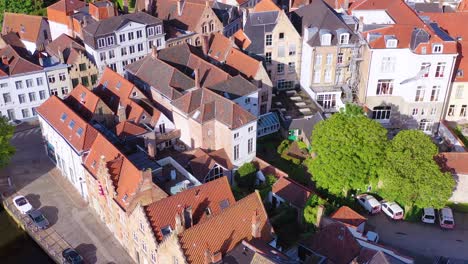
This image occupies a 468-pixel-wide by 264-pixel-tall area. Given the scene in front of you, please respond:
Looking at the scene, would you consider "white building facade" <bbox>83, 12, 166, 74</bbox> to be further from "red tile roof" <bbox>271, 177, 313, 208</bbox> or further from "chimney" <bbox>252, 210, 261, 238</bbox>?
"chimney" <bbox>252, 210, 261, 238</bbox>

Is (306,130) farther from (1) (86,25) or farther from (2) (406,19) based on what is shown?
(1) (86,25)

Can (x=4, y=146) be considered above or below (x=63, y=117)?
below

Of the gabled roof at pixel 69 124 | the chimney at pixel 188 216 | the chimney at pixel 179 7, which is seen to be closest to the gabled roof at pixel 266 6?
the chimney at pixel 179 7

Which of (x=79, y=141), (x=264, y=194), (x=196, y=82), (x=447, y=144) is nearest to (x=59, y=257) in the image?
(x=79, y=141)

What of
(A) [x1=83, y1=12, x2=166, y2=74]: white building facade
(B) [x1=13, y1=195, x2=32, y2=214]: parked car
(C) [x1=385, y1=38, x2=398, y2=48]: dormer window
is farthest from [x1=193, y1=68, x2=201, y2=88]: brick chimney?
(C) [x1=385, y1=38, x2=398, y2=48]: dormer window

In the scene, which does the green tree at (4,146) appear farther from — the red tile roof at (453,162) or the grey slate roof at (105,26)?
the red tile roof at (453,162)

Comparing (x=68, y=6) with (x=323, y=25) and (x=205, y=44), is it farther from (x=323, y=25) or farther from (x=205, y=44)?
(x=323, y=25)

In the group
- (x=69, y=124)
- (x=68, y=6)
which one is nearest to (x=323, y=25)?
(x=69, y=124)
